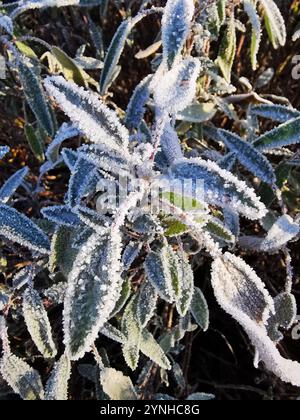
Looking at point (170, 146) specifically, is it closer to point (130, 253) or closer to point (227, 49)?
point (130, 253)

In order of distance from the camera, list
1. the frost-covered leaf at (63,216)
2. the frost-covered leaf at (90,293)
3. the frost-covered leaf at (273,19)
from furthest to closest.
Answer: the frost-covered leaf at (273,19) < the frost-covered leaf at (63,216) < the frost-covered leaf at (90,293)

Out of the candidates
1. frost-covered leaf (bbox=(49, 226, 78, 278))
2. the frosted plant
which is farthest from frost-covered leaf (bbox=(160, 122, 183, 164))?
frost-covered leaf (bbox=(49, 226, 78, 278))

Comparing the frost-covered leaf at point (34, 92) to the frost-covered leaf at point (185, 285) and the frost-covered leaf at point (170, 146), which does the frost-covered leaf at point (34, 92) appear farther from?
the frost-covered leaf at point (185, 285)

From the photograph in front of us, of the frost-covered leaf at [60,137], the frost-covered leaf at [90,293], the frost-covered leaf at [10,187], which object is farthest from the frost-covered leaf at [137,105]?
the frost-covered leaf at [90,293]

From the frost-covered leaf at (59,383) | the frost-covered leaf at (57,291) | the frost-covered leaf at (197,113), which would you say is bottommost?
the frost-covered leaf at (59,383)

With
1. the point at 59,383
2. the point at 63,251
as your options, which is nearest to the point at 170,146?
the point at 63,251
